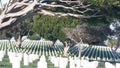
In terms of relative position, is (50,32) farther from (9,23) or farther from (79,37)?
(9,23)

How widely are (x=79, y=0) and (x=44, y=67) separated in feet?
32.0

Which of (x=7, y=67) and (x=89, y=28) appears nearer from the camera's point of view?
(x=7, y=67)

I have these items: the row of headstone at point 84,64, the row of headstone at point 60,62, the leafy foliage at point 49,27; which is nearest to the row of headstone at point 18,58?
the row of headstone at point 60,62

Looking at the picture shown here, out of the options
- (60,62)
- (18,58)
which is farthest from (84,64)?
(18,58)

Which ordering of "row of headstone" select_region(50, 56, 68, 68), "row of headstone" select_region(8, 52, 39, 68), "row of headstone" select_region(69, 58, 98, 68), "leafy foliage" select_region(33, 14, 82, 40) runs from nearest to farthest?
"row of headstone" select_region(8, 52, 39, 68) < "row of headstone" select_region(69, 58, 98, 68) < "row of headstone" select_region(50, 56, 68, 68) < "leafy foliage" select_region(33, 14, 82, 40)

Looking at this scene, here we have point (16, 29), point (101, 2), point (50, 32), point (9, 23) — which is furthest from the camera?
point (16, 29)

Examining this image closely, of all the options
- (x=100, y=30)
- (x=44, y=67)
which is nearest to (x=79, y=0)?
(x=44, y=67)

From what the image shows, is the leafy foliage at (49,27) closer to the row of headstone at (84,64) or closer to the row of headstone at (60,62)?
the row of headstone at (60,62)

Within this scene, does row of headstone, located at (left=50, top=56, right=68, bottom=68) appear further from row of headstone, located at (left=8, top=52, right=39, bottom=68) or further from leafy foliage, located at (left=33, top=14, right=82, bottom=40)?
leafy foliage, located at (left=33, top=14, right=82, bottom=40)

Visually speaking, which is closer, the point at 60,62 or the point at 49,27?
the point at 60,62

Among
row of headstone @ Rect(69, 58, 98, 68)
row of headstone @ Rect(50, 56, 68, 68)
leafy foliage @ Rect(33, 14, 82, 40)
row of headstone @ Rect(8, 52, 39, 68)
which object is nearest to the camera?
row of headstone @ Rect(8, 52, 39, 68)

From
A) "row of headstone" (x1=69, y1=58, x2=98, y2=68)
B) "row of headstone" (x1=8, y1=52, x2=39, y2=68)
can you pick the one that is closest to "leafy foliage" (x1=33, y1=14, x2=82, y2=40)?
"row of headstone" (x1=8, y1=52, x2=39, y2=68)

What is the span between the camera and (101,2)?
66.3ft

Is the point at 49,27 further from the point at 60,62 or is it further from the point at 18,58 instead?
the point at 18,58
